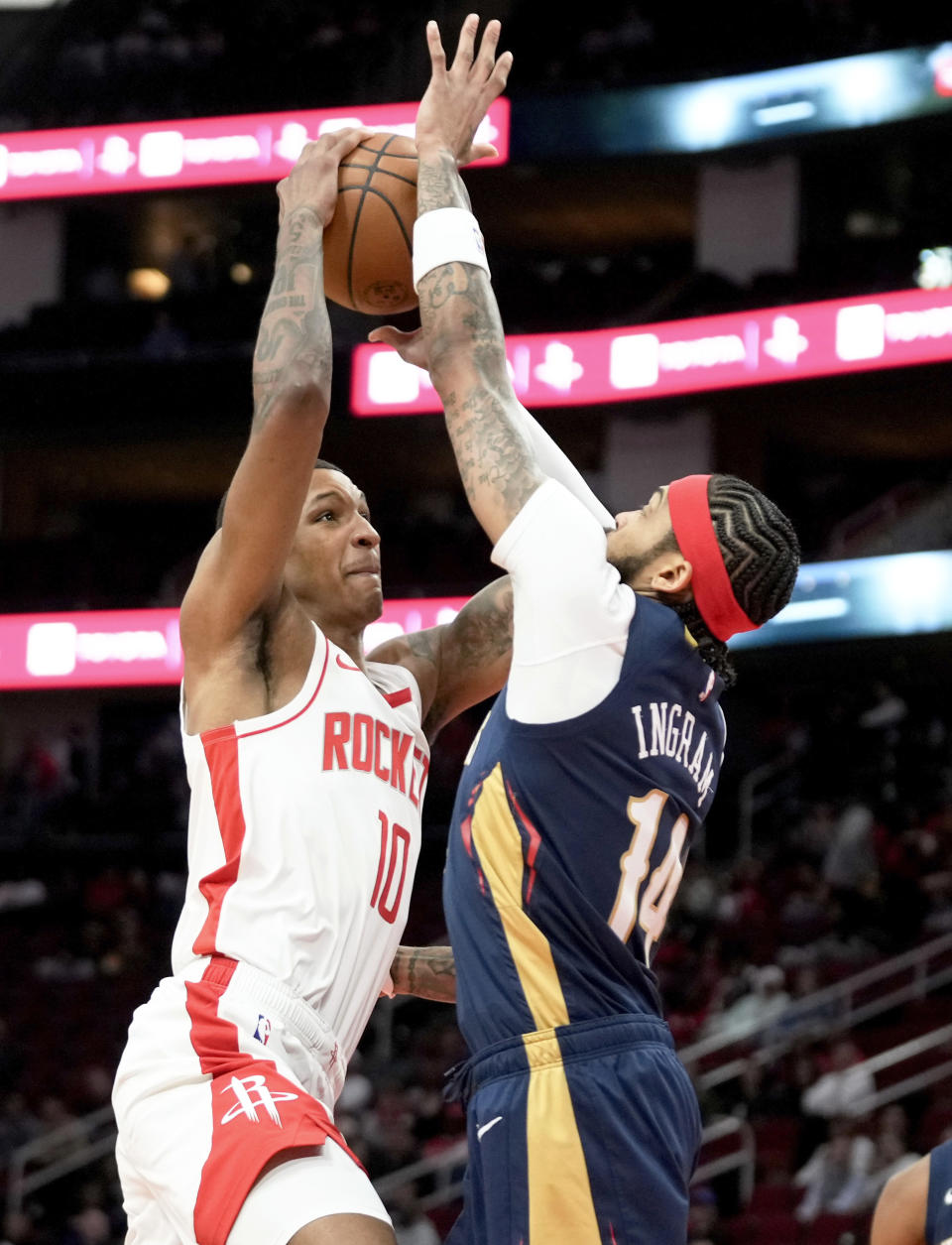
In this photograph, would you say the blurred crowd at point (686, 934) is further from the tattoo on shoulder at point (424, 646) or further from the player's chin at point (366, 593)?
the player's chin at point (366, 593)

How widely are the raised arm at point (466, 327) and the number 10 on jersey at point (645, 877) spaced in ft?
1.80

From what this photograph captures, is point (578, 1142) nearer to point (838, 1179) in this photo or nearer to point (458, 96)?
point (458, 96)

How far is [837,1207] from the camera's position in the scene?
9.59 m

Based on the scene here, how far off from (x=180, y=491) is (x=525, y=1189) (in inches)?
775

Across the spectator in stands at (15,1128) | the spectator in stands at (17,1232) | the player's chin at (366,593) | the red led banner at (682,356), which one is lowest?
the spectator in stands at (17,1232)

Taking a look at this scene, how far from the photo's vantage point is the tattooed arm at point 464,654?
4.29m

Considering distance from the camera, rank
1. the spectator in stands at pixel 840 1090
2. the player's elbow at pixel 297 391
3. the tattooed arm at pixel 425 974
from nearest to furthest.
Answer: the player's elbow at pixel 297 391, the tattooed arm at pixel 425 974, the spectator in stands at pixel 840 1090

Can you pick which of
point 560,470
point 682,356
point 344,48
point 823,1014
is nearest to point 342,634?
point 560,470

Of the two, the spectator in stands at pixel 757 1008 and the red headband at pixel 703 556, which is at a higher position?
the red headband at pixel 703 556

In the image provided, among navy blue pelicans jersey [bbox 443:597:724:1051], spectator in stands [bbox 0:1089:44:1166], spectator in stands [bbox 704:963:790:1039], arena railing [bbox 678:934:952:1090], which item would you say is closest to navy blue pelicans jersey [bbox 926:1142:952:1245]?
navy blue pelicans jersey [bbox 443:597:724:1051]

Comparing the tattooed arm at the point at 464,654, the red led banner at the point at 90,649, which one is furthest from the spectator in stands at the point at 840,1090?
the tattooed arm at the point at 464,654

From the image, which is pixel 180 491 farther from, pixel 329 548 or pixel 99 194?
pixel 329 548

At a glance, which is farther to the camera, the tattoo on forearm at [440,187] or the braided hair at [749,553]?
the tattoo on forearm at [440,187]

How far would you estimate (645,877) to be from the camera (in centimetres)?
308
